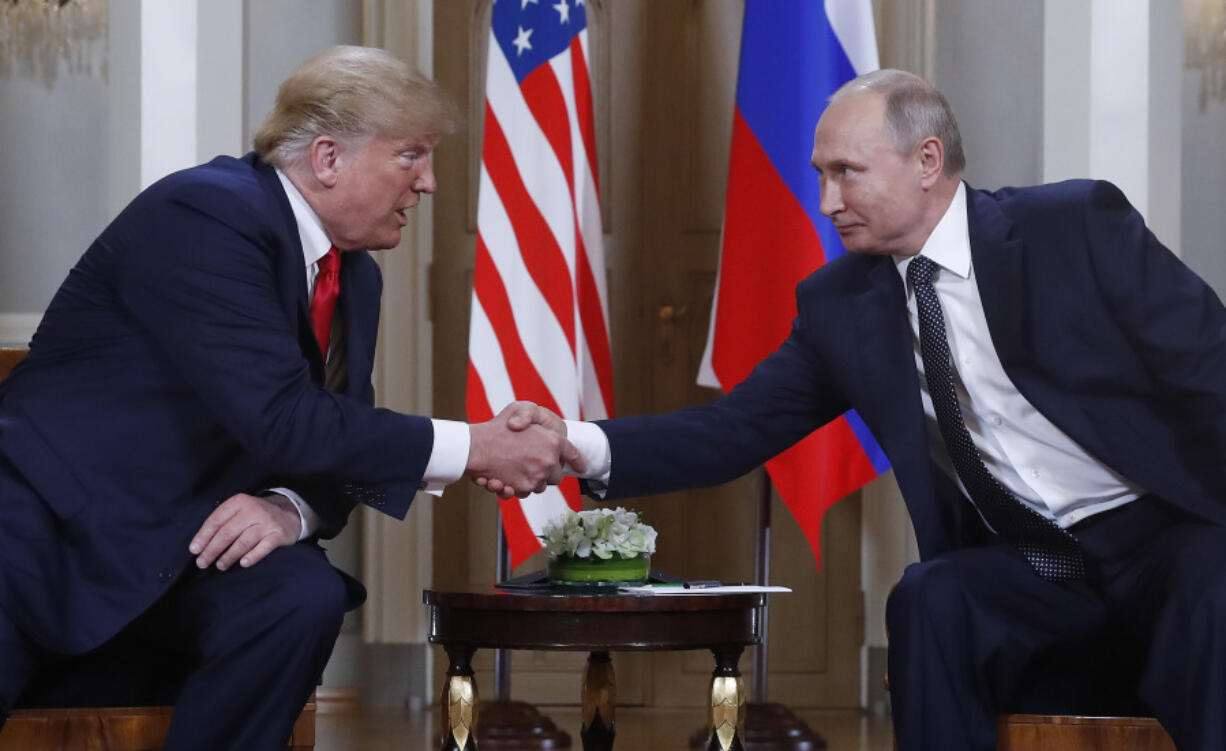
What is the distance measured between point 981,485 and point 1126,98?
224cm

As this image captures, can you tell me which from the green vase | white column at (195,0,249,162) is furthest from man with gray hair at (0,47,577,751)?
white column at (195,0,249,162)

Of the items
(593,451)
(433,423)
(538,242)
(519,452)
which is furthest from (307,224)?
(538,242)

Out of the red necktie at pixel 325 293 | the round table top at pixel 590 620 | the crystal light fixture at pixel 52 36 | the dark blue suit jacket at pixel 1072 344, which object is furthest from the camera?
the crystal light fixture at pixel 52 36

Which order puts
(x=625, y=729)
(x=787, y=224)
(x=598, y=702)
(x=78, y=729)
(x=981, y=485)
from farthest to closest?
(x=625, y=729) → (x=787, y=224) → (x=598, y=702) → (x=981, y=485) → (x=78, y=729)

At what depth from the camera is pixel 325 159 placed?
7.38 feet

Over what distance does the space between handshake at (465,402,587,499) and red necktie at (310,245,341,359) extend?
28 centimetres

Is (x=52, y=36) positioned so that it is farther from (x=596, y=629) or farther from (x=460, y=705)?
(x=596, y=629)

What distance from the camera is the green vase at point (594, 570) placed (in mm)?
2574

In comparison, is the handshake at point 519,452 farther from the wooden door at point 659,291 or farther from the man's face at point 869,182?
the wooden door at point 659,291

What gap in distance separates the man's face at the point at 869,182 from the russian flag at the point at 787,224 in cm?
154

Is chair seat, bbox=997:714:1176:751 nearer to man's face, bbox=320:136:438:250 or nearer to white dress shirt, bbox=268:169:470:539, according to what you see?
white dress shirt, bbox=268:169:470:539

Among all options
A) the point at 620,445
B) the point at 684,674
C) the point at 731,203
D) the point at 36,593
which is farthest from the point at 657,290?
the point at 36,593

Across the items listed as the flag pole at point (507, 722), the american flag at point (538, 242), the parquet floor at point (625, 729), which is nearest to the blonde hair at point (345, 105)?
the american flag at point (538, 242)

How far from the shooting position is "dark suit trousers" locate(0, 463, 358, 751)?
1.86 metres
